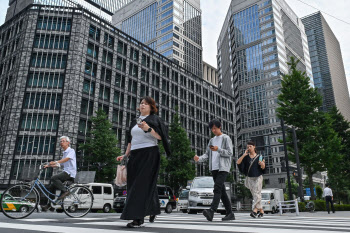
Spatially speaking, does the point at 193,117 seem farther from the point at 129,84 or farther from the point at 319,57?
the point at 319,57

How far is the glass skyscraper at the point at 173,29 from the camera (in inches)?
3312

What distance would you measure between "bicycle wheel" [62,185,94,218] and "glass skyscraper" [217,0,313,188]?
62798mm

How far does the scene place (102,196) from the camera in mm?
18328

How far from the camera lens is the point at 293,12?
99062 mm

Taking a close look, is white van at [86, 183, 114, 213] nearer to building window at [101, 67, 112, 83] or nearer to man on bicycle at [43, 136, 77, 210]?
man on bicycle at [43, 136, 77, 210]

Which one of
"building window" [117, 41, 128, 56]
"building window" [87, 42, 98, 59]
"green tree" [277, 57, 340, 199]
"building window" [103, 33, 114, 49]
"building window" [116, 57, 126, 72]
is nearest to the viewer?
"green tree" [277, 57, 340, 199]

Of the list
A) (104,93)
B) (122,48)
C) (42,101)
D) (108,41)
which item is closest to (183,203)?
(42,101)

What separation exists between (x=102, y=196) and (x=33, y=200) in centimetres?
1401

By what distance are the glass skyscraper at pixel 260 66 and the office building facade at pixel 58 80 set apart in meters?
36.9

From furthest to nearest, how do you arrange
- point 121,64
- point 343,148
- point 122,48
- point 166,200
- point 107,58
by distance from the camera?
point 122,48
point 121,64
point 107,58
point 343,148
point 166,200

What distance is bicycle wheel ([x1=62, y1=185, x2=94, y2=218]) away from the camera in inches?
209

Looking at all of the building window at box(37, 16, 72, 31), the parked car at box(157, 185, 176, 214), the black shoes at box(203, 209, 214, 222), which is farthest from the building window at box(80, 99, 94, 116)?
the black shoes at box(203, 209, 214, 222)

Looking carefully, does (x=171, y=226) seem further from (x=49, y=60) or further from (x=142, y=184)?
(x=49, y=60)

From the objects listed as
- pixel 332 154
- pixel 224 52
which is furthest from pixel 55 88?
pixel 224 52
